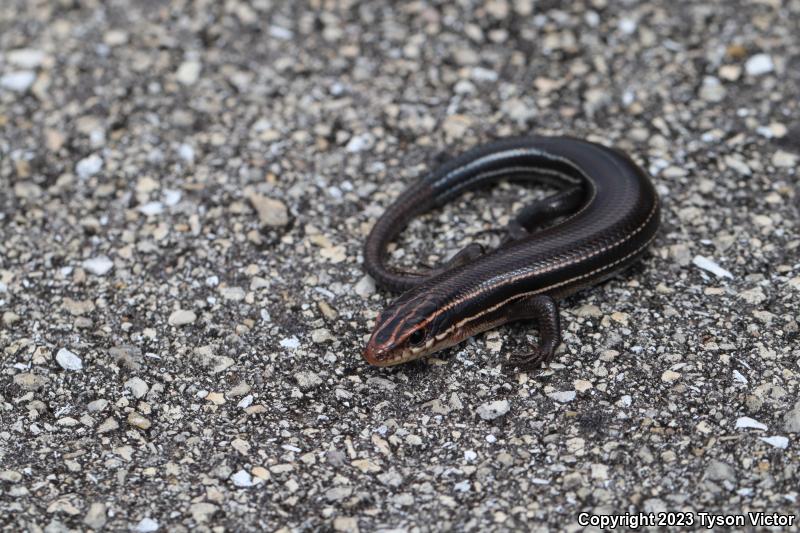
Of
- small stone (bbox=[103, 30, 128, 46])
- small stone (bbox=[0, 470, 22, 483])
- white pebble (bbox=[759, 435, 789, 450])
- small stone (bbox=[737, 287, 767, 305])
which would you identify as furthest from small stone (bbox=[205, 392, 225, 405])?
small stone (bbox=[103, 30, 128, 46])

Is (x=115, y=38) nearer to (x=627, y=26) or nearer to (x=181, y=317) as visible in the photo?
(x=181, y=317)

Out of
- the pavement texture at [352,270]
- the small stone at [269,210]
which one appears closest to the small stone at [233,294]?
the pavement texture at [352,270]

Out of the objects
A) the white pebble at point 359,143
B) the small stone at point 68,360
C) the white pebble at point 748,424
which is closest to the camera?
the white pebble at point 748,424

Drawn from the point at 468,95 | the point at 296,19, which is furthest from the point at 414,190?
the point at 296,19

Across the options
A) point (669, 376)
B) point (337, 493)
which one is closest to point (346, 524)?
point (337, 493)

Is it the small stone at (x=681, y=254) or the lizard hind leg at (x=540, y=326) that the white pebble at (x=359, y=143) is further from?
the small stone at (x=681, y=254)

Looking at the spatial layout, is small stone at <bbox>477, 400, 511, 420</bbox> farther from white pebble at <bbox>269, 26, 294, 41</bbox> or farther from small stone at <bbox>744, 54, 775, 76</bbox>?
white pebble at <bbox>269, 26, 294, 41</bbox>
